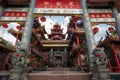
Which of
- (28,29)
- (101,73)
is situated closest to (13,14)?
(28,29)

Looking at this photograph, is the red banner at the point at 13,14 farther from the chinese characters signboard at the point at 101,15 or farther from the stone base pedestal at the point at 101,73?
the stone base pedestal at the point at 101,73

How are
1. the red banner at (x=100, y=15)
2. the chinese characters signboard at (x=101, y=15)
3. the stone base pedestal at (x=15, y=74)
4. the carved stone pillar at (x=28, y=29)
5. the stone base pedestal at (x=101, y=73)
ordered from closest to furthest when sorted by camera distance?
the stone base pedestal at (x=15, y=74) < the stone base pedestal at (x=101, y=73) < the carved stone pillar at (x=28, y=29) < the chinese characters signboard at (x=101, y=15) < the red banner at (x=100, y=15)

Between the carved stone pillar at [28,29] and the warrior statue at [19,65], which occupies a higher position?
the carved stone pillar at [28,29]

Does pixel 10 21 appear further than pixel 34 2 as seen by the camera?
No

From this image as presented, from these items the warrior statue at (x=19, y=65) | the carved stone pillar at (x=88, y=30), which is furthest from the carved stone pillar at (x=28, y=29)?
the carved stone pillar at (x=88, y=30)

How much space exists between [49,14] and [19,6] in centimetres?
289

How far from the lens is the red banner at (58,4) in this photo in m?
8.50

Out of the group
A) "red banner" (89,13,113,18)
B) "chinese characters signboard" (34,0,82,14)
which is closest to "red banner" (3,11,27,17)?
"chinese characters signboard" (34,0,82,14)

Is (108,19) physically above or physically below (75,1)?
below

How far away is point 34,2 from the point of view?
8594mm

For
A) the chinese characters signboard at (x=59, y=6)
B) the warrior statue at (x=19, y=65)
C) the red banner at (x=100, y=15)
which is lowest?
the warrior statue at (x=19, y=65)

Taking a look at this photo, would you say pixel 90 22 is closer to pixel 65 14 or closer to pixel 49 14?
pixel 65 14

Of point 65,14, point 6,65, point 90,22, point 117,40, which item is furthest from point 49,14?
point 6,65

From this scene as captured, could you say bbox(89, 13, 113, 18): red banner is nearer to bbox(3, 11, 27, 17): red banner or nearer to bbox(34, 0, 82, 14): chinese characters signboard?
bbox(34, 0, 82, 14): chinese characters signboard
